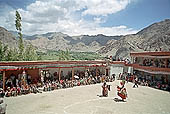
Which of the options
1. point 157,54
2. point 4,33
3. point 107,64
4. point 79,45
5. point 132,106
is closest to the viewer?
point 132,106

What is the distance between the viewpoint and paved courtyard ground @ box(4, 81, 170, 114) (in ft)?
44.8

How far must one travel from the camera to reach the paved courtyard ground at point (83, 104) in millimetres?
13641

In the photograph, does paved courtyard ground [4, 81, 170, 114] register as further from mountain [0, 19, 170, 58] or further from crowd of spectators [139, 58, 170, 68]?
mountain [0, 19, 170, 58]

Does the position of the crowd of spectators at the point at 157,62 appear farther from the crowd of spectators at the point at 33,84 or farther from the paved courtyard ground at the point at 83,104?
the crowd of spectators at the point at 33,84

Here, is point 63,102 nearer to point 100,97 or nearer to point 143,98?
point 100,97

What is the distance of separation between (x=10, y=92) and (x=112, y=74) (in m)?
18.3

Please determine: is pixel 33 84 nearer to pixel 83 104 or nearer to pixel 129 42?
pixel 83 104

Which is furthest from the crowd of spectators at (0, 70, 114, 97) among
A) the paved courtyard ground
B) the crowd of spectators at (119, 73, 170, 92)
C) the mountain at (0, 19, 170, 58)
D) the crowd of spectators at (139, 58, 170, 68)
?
the mountain at (0, 19, 170, 58)

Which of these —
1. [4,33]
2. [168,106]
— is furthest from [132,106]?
[4,33]

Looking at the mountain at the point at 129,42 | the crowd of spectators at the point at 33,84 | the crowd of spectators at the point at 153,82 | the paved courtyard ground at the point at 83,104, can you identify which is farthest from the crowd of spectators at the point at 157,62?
the crowd of spectators at the point at 33,84

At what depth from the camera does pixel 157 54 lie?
80.9ft

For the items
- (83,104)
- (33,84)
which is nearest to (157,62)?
(83,104)

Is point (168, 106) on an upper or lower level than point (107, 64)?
lower

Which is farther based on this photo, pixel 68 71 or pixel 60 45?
pixel 60 45
